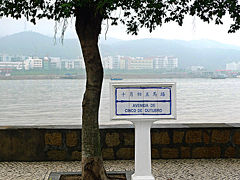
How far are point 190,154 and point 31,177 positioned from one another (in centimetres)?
211

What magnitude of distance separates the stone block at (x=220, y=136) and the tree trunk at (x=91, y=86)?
188 centimetres

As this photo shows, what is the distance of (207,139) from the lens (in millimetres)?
5043

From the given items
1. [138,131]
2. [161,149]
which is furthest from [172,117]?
[161,149]

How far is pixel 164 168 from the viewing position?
4.62 meters

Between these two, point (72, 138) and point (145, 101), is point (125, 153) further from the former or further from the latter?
point (145, 101)

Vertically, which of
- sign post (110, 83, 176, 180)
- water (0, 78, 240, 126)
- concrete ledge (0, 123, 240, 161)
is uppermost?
sign post (110, 83, 176, 180)

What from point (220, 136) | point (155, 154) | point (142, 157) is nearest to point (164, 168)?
point (155, 154)

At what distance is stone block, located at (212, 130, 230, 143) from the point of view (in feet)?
16.5

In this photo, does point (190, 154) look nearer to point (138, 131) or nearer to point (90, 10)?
point (138, 131)

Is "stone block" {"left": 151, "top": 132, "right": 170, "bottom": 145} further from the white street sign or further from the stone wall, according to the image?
the white street sign

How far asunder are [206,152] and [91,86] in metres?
2.11

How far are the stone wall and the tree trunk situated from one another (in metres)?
1.11

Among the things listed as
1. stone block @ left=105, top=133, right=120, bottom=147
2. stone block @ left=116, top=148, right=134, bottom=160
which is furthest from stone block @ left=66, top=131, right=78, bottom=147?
stone block @ left=116, top=148, right=134, bottom=160

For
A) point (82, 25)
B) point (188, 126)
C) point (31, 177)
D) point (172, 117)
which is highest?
point (82, 25)
